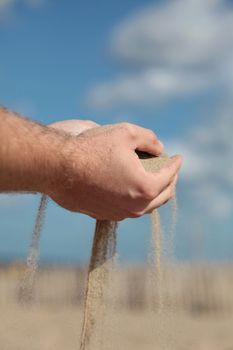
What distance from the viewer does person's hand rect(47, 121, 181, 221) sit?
1607 millimetres

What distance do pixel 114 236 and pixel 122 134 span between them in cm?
39

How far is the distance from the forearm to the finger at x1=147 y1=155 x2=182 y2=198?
226 millimetres

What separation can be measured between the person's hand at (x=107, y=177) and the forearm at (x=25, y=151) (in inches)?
1.1

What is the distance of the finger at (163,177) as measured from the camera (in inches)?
65.4

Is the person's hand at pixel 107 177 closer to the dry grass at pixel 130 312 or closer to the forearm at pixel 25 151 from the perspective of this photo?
the forearm at pixel 25 151

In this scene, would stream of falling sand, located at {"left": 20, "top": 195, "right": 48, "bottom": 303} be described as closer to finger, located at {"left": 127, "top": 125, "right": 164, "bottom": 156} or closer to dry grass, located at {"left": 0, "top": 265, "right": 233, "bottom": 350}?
finger, located at {"left": 127, "top": 125, "right": 164, "bottom": 156}

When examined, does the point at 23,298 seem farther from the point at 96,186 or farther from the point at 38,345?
the point at 38,345

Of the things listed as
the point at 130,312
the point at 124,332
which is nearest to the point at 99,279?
the point at 124,332

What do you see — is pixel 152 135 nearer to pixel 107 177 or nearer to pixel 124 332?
pixel 107 177

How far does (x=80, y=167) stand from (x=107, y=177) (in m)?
0.07

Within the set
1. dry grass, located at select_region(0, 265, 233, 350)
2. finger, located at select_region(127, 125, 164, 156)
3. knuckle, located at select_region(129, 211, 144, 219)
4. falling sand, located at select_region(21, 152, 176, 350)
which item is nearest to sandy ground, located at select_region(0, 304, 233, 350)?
dry grass, located at select_region(0, 265, 233, 350)

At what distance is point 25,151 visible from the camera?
1605mm

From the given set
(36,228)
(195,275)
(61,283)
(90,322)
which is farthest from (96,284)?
(61,283)

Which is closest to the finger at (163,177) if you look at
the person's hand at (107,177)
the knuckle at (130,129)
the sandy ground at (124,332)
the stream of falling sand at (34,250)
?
the person's hand at (107,177)
